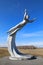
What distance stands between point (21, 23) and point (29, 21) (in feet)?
2.73

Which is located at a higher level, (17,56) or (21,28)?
(21,28)

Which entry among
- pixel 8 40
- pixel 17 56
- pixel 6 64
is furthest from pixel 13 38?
pixel 6 64

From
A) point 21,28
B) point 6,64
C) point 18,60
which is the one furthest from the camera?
point 21,28

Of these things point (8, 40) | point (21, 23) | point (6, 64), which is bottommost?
point (6, 64)

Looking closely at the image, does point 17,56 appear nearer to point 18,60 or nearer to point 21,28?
point 18,60

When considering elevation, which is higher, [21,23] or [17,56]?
[21,23]

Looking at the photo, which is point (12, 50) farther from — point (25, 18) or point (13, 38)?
point (25, 18)

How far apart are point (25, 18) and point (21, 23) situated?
0.73 m

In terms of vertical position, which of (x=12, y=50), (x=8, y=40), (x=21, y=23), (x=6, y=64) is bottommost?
(x=6, y=64)

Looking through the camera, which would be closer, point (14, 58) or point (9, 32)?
point (14, 58)

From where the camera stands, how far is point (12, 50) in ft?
57.2

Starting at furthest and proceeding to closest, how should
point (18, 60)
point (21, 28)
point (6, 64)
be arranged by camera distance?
point (21, 28) < point (18, 60) < point (6, 64)

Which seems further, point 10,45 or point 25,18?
point 10,45

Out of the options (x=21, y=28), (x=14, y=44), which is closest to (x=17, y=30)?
(x=21, y=28)
